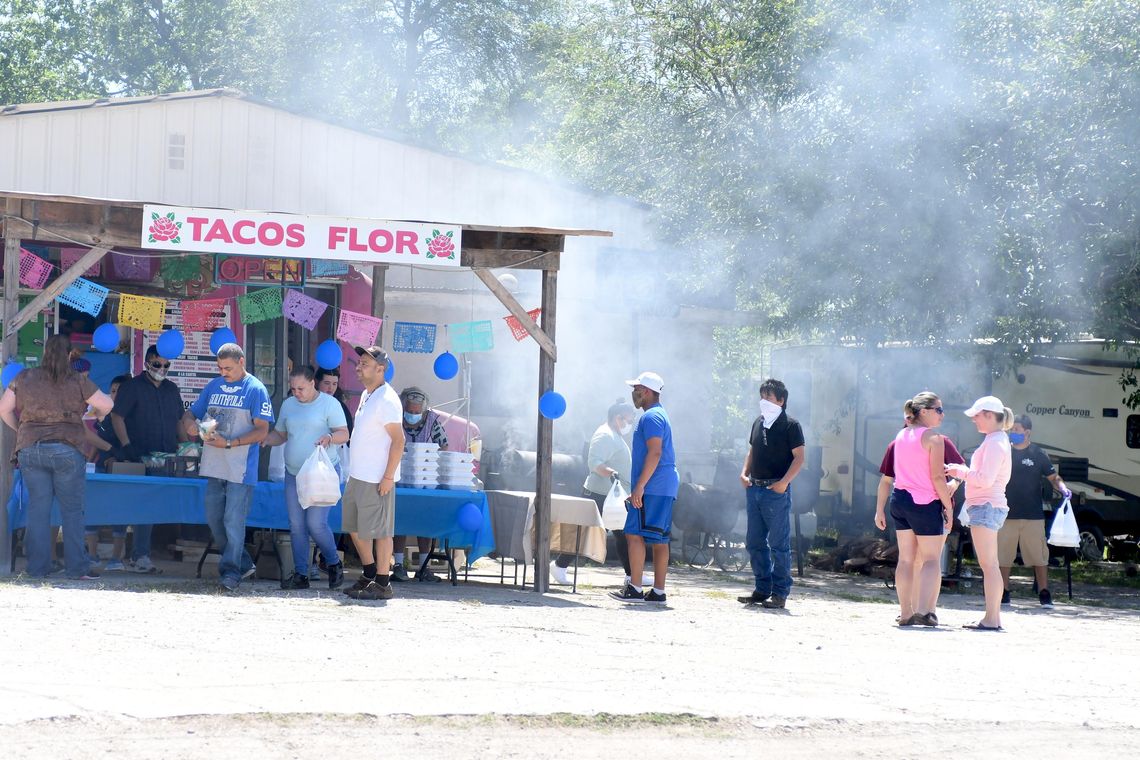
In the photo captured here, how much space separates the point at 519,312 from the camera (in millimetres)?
10281

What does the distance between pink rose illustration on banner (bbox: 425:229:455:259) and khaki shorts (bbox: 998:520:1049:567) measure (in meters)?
5.70

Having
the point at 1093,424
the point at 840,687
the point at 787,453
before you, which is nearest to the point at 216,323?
the point at 787,453

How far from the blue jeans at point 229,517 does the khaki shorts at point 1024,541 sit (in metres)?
6.72

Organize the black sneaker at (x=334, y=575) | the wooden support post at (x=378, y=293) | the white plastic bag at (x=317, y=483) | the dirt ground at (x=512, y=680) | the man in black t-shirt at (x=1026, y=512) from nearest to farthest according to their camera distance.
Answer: the dirt ground at (x=512, y=680) < the white plastic bag at (x=317, y=483) < the black sneaker at (x=334, y=575) < the man in black t-shirt at (x=1026, y=512) < the wooden support post at (x=378, y=293)

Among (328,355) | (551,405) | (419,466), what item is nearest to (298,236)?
(328,355)

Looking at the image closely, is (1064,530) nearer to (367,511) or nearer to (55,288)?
(367,511)

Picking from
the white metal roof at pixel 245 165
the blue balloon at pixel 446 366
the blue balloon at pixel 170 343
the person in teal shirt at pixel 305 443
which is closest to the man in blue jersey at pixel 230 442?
the person in teal shirt at pixel 305 443

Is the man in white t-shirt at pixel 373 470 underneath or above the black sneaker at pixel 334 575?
above

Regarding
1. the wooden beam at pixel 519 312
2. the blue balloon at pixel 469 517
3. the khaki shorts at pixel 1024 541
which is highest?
the wooden beam at pixel 519 312

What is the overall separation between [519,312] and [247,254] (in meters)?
2.07

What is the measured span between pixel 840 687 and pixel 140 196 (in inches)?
353

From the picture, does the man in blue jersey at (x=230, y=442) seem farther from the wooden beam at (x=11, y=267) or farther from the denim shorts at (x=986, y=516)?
the denim shorts at (x=986, y=516)

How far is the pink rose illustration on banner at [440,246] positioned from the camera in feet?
33.1

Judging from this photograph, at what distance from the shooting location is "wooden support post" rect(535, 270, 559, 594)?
10.4 meters
